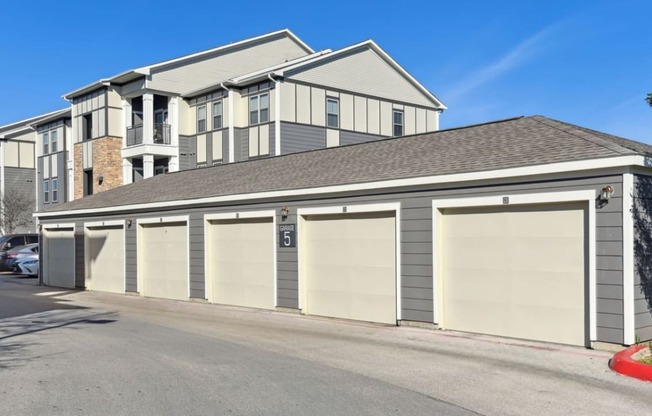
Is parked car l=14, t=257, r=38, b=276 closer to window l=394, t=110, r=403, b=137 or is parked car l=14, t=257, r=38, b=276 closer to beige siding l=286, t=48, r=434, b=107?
beige siding l=286, t=48, r=434, b=107

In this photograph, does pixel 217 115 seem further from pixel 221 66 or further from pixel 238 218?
→ pixel 238 218

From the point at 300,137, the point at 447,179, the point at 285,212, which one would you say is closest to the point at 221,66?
the point at 300,137

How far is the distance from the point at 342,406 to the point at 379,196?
656 centimetres

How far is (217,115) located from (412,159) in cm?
1838

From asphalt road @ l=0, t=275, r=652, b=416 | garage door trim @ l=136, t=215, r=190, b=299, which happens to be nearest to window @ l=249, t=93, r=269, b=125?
garage door trim @ l=136, t=215, r=190, b=299

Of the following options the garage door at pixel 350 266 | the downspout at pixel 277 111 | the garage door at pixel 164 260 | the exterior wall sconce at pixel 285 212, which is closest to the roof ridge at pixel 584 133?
the garage door at pixel 350 266

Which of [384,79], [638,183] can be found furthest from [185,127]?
[638,183]

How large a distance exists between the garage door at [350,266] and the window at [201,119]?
1796 centimetres

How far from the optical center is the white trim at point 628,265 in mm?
8844

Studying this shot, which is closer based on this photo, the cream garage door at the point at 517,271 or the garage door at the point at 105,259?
the cream garage door at the point at 517,271

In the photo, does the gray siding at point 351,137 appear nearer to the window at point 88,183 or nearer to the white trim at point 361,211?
the window at point 88,183

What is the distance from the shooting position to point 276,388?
6961mm

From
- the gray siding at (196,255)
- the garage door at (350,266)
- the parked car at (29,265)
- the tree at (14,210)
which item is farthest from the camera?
the tree at (14,210)

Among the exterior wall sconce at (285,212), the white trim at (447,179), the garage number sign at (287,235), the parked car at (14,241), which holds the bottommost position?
the parked car at (14,241)
